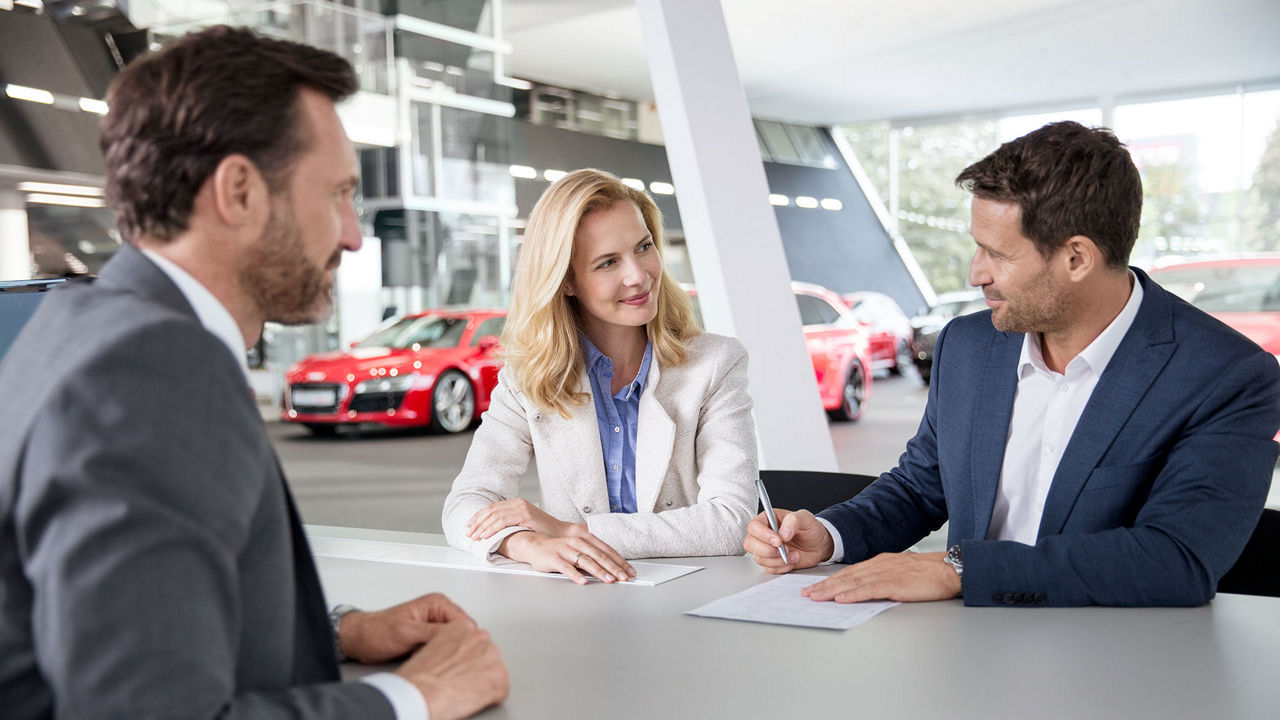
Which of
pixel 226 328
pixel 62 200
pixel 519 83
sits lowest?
pixel 226 328

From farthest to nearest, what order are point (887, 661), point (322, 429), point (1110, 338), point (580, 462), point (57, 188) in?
point (322, 429)
point (57, 188)
point (580, 462)
point (1110, 338)
point (887, 661)

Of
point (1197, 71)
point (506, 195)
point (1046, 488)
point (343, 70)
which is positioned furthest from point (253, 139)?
point (1197, 71)

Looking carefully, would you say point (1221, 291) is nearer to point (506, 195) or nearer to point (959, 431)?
point (506, 195)

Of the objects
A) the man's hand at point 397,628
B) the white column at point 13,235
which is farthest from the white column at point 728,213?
the white column at point 13,235

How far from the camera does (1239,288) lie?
211 inches

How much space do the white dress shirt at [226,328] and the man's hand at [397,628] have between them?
25 cm

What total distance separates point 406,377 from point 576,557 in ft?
16.3

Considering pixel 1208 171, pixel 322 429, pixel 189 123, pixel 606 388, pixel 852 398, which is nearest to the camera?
pixel 189 123

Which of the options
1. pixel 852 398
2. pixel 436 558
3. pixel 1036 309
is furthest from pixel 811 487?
pixel 852 398

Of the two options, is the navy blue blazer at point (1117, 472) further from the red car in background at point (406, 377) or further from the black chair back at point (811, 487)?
the red car in background at point (406, 377)

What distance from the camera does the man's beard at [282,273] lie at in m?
0.85

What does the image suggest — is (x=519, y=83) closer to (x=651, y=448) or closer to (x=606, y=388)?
(x=606, y=388)

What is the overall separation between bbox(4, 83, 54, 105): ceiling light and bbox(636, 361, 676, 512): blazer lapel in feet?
17.7

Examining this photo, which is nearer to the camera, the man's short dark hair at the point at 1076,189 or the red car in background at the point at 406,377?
the man's short dark hair at the point at 1076,189
